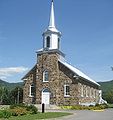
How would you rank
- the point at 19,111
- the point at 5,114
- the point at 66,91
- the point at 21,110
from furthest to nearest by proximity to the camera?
the point at 66,91 → the point at 21,110 → the point at 19,111 → the point at 5,114

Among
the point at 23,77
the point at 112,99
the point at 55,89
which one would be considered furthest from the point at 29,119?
the point at 112,99

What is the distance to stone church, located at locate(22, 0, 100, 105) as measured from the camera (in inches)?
1989

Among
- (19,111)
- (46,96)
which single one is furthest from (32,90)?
(19,111)

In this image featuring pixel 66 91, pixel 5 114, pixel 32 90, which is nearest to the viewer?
pixel 5 114

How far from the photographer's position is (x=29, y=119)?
22828mm

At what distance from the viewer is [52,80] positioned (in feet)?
168

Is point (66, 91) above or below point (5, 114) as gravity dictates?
above

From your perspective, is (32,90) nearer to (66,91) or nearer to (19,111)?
(66,91)

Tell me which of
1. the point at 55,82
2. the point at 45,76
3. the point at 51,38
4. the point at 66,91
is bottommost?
the point at 66,91

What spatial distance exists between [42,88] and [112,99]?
35475mm

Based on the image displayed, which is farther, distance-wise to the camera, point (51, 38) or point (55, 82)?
point (51, 38)

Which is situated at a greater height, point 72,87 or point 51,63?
point 51,63

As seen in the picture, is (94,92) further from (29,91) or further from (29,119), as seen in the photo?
(29,119)

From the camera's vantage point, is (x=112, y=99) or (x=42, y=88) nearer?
(x=42, y=88)
